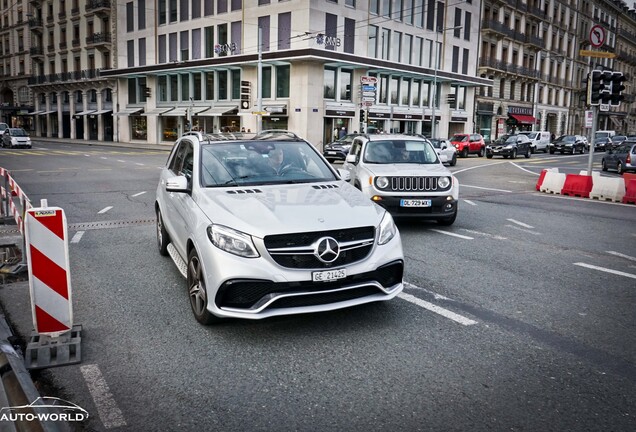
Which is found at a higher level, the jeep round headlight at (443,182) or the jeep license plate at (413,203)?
the jeep round headlight at (443,182)

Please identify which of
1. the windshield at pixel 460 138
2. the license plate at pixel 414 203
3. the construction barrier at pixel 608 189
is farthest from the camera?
the windshield at pixel 460 138

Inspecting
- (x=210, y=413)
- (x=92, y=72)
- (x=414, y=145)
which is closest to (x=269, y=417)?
(x=210, y=413)

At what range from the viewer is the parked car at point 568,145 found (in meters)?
45.9

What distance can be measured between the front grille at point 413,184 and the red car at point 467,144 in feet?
97.0

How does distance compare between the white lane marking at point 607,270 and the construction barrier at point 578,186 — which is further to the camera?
the construction barrier at point 578,186

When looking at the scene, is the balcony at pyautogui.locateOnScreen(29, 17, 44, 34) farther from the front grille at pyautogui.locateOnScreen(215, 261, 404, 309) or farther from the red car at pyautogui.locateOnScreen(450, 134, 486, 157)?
the front grille at pyautogui.locateOnScreen(215, 261, 404, 309)

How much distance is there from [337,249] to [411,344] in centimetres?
99

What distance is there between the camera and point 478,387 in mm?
3801

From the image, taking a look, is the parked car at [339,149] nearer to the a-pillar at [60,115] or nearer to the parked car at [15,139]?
the parked car at [15,139]

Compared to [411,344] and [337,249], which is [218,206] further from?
[411,344]

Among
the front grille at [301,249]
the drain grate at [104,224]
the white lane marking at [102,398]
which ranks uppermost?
the front grille at [301,249]

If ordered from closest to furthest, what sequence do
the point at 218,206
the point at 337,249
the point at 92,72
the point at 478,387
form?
the point at 478,387
the point at 337,249
the point at 218,206
the point at 92,72

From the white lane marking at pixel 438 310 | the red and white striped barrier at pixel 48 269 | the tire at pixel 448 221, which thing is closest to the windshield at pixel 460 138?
the tire at pixel 448 221

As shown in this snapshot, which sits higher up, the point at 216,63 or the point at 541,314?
the point at 216,63
